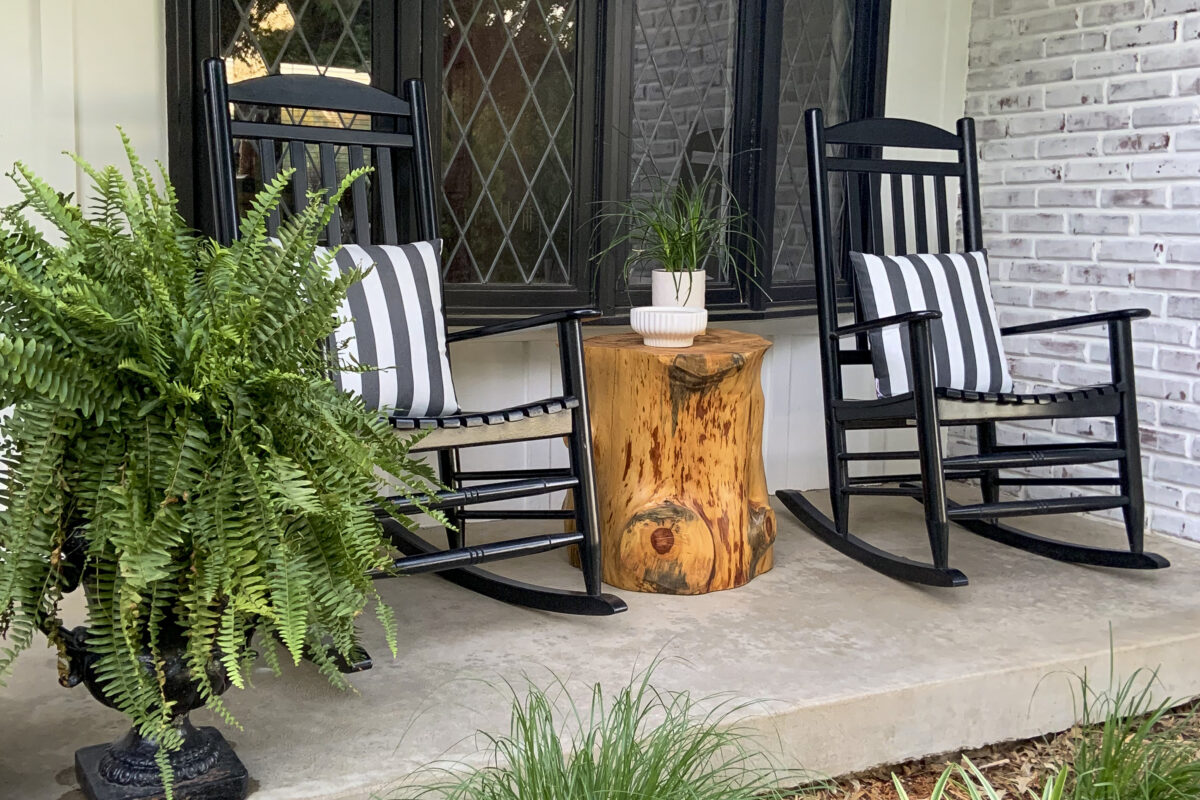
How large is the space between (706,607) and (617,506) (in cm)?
31

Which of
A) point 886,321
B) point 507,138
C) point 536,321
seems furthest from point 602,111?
point 886,321

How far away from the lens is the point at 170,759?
1.55 meters

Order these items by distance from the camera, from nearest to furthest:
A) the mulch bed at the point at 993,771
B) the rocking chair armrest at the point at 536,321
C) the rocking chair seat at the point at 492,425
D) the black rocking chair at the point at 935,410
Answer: the mulch bed at the point at 993,771 → the rocking chair seat at the point at 492,425 → the rocking chair armrest at the point at 536,321 → the black rocking chair at the point at 935,410

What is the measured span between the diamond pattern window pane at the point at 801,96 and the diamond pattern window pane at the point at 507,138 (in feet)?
2.29

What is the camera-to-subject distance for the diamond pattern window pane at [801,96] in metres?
3.33

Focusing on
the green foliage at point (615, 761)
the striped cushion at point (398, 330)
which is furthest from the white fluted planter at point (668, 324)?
the green foliage at point (615, 761)

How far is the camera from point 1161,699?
2.30 metres

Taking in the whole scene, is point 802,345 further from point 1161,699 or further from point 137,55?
point 137,55

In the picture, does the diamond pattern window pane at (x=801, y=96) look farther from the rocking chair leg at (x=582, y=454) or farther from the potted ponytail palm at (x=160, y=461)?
the potted ponytail palm at (x=160, y=461)

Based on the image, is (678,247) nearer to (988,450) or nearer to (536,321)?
(536,321)

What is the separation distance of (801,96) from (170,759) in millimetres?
2535

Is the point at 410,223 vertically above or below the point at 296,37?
below

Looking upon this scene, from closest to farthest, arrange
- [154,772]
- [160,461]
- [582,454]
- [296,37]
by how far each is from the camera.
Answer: [160,461] → [154,772] → [582,454] → [296,37]

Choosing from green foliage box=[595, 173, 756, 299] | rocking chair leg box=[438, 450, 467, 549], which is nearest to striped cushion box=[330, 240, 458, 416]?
rocking chair leg box=[438, 450, 467, 549]
